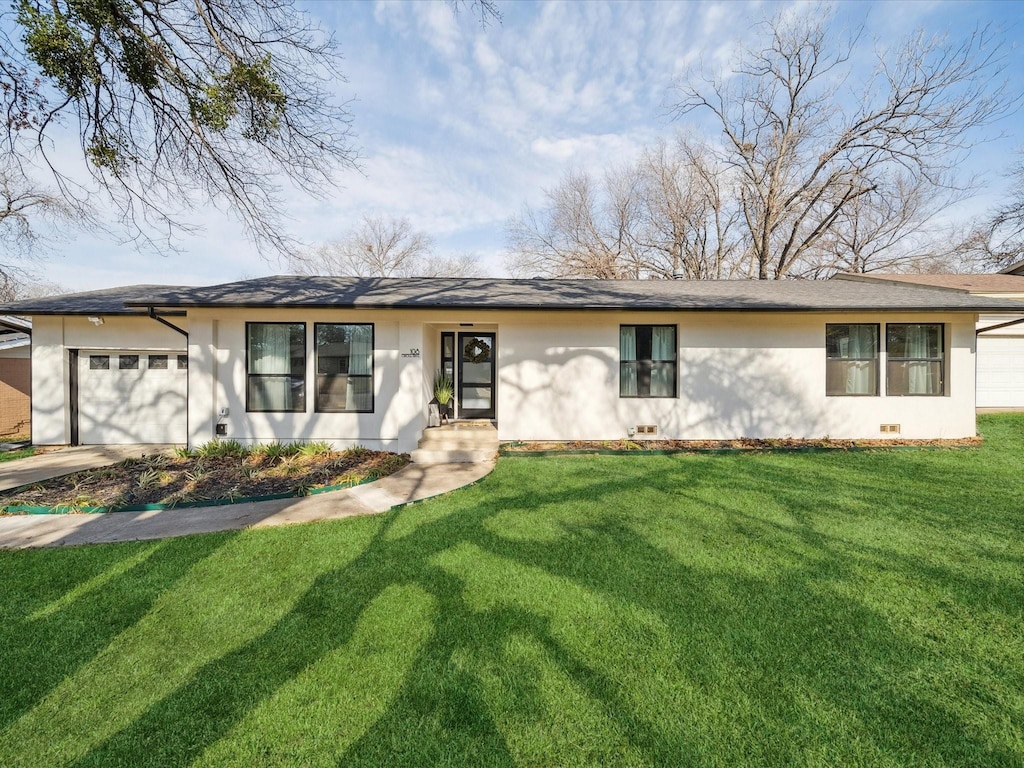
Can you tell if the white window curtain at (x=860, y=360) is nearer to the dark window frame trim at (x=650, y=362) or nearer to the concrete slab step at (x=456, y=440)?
the dark window frame trim at (x=650, y=362)

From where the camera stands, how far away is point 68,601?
2.85m

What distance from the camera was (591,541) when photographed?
3.70 meters

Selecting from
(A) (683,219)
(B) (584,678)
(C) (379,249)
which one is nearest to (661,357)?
(B) (584,678)

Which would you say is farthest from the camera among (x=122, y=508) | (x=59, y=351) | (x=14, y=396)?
(x=14, y=396)

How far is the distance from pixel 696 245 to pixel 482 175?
462 inches

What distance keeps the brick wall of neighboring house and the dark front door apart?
32.5 ft

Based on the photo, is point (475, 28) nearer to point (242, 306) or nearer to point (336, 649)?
point (242, 306)

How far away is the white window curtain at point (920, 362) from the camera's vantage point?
7855 mm

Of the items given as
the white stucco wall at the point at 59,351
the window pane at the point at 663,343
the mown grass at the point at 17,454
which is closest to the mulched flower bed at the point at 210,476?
the mown grass at the point at 17,454

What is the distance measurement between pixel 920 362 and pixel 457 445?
8804 mm

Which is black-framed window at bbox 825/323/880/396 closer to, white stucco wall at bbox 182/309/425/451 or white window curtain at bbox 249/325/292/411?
white stucco wall at bbox 182/309/425/451

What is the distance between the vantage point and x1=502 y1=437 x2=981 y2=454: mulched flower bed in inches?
289

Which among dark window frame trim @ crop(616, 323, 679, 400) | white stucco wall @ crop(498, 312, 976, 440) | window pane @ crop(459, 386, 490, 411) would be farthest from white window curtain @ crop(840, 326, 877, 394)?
window pane @ crop(459, 386, 490, 411)

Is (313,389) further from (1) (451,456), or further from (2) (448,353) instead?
(1) (451,456)
